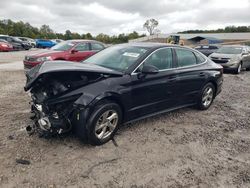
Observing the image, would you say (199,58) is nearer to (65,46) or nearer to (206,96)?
(206,96)

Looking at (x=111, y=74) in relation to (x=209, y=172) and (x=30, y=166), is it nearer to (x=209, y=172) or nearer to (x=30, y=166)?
(x=30, y=166)

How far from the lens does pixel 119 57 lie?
458 cm

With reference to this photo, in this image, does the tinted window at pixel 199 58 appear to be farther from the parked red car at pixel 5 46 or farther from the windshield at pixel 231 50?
the parked red car at pixel 5 46

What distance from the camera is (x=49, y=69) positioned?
3.36 m

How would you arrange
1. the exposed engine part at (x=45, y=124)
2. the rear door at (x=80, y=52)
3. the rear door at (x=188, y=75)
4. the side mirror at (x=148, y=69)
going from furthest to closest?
1. the rear door at (x=80, y=52)
2. the rear door at (x=188, y=75)
3. the side mirror at (x=148, y=69)
4. the exposed engine part at (x=45, y=124)

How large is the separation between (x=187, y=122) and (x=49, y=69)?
3058 millimetres

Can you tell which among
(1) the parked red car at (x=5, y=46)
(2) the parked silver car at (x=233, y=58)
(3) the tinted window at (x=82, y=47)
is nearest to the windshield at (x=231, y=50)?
(2) the parked silver car at (x=233, y=58)

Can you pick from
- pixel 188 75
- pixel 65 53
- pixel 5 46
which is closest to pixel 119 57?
pixel 188 75

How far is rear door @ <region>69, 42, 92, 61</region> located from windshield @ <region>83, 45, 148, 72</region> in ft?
15.0

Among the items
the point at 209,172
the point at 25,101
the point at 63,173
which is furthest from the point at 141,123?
the point at 25,101

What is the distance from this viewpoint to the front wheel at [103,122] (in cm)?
359

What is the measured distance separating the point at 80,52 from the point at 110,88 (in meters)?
6.39

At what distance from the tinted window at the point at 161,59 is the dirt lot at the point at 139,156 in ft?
3.81

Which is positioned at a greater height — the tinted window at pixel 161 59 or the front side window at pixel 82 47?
the front side window at pixel 82 47
